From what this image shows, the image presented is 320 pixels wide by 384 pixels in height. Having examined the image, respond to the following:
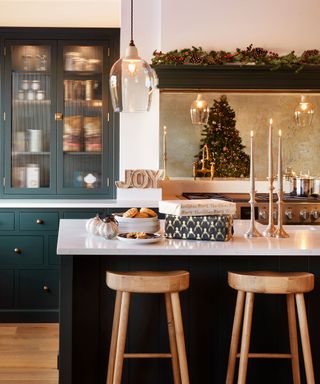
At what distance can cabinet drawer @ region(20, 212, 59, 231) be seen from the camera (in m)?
5.03

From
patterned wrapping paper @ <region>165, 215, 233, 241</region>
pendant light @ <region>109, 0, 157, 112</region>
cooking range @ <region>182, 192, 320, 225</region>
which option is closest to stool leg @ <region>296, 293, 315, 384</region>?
patterned wrapping paper @ <region>165, 215, 233, 241</region>

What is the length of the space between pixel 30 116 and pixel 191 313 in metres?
3.00

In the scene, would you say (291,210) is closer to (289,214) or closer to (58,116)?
(289,214)

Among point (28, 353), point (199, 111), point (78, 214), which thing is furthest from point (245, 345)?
point (199, 111)

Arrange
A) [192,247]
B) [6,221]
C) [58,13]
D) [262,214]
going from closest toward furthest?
[192,247] → [262,214] → [6,221] → [58,13]

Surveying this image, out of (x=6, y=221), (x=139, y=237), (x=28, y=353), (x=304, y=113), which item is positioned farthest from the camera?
(x=304, y=113)

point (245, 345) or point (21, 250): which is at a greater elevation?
point (21, 250)

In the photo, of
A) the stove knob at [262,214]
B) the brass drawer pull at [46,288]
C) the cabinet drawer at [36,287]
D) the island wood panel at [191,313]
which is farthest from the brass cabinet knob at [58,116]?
the island wood panel at [191,313]

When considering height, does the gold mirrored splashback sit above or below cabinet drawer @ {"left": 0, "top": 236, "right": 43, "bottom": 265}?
above

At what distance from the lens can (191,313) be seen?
3.19m

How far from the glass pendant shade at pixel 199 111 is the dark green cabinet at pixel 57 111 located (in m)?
0.68

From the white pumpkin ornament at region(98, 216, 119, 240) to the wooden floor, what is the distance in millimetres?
1109

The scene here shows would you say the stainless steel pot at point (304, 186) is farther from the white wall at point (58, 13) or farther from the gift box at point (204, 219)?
the gift box at point (204, 219)

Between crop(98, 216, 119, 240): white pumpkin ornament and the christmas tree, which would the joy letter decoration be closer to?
the christmas tree
